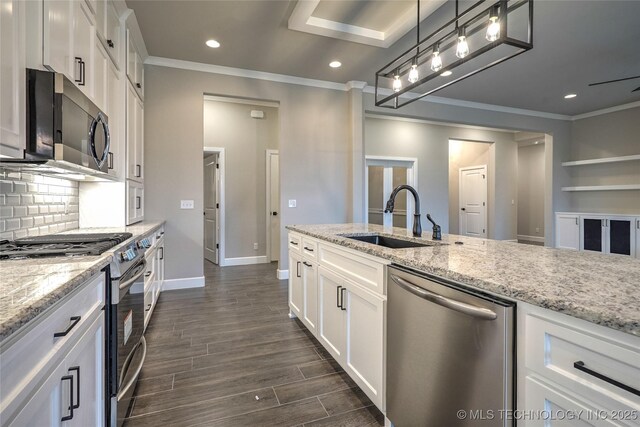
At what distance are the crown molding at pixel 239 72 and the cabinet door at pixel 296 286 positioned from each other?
2692 mm

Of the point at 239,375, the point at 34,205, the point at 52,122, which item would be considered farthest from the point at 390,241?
the point at 34,205

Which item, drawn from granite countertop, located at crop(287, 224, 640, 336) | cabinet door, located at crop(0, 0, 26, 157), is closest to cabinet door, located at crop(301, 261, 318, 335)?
granite countertop, located at crop(287, 224, 640, 336)

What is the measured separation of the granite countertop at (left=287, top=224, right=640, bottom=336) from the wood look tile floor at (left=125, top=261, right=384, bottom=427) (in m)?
0.92

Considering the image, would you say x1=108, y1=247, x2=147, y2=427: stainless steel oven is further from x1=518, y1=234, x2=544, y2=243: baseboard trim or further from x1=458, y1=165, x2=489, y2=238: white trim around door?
x1=518, y1=234, x2=544, y2=243: baseboard trim

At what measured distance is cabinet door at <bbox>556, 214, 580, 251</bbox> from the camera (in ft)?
19.2

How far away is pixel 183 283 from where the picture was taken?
3963 millimetres

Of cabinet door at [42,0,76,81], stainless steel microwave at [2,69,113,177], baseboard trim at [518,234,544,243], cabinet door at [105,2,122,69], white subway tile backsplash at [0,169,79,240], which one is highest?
cabinet door at [105,2,122,69]

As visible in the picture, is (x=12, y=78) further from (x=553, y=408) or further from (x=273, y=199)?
(x=273, y=199)

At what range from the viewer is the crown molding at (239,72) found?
3.81m

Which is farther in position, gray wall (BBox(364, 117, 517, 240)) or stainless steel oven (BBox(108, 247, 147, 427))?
gray wall (BBox(364, 117, 517, 240))

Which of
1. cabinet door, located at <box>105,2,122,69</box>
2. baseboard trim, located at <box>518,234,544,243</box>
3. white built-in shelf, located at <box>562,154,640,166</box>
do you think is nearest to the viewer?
cabinet door, located at <box>105,2,122,69</box>

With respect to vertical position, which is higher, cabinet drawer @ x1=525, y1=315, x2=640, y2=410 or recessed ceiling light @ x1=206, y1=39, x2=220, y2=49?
recessed ceiling light @ x1=206, y1=39, x2=220, y2=49

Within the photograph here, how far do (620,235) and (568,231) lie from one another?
834 millimetres

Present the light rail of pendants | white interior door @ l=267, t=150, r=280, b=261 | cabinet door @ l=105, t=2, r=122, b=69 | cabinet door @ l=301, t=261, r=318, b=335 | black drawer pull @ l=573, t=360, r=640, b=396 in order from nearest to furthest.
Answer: black drawer pull @ l=573, t=360, r=640, b=396, the light rail of pendants, cabinet door @ l=301, t=261, r=318, b=335, cabinet door @ l=105, t=2, r=122, b=69, white interior door @ l=267, t=150, r=280, b=261
